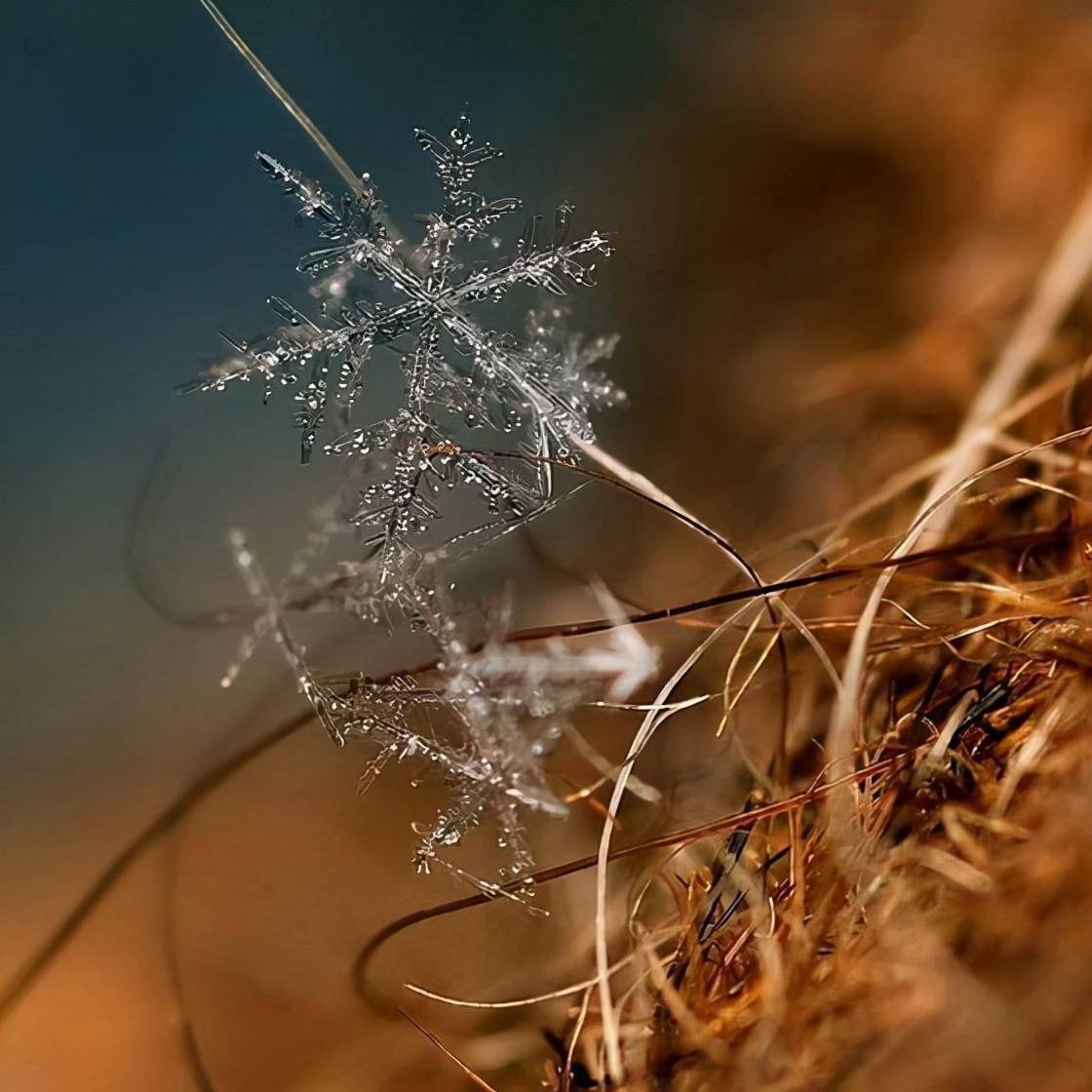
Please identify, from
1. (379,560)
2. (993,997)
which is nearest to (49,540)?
(379,560)

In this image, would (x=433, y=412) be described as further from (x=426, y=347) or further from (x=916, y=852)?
(x=916, y=852)

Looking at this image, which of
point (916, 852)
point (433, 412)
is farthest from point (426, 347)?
point (916, 852)

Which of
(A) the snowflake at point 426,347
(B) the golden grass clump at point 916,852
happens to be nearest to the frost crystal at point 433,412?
(A) the snowflake at point 426,347

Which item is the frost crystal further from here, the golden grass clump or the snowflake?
the golden grass clump

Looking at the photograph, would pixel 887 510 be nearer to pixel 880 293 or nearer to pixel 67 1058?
pixel 880 293

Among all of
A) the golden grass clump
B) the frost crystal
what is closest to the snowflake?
the frost crystal

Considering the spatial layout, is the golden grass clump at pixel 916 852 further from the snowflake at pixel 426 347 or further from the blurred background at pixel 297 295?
the snowflake at pixel 426 347
